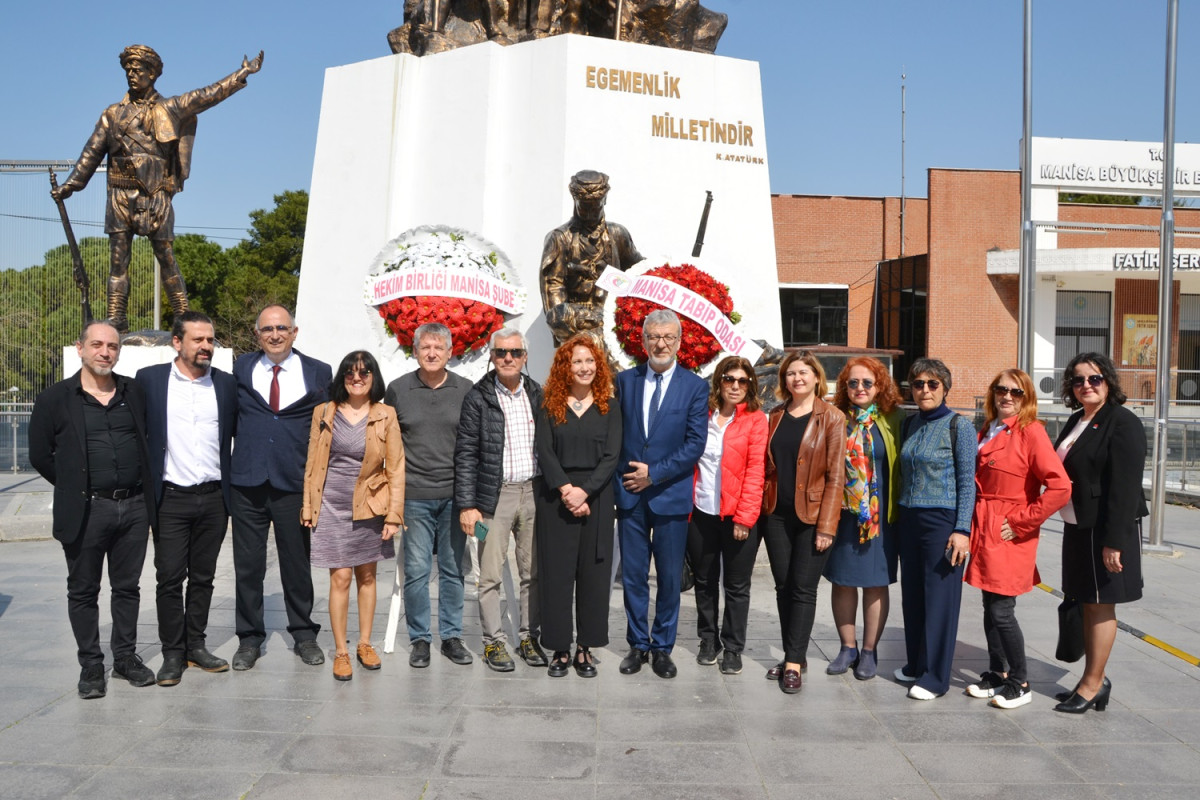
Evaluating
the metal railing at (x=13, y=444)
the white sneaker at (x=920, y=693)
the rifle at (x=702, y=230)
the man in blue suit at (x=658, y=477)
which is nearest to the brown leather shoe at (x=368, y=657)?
the man in blue suit at (x=658, y=477)

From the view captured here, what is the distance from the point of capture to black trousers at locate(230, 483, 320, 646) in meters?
5.11

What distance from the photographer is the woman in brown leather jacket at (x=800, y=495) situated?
15.9ft

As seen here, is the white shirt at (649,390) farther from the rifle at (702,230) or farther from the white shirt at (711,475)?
the rifle at (702,230)

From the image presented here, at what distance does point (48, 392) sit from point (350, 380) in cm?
130

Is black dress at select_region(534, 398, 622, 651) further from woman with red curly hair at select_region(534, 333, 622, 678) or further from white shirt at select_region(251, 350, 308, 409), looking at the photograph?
white shirt at select_region(251, 350, 308, 409)

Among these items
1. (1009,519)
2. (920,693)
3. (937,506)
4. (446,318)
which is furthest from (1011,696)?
(446,318)

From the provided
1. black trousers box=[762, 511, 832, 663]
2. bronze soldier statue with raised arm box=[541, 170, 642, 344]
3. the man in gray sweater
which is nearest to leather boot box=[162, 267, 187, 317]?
bronze soldier statue with raised arm box=[541, 170, 642, 344]

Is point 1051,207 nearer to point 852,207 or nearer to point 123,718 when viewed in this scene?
point 852,207

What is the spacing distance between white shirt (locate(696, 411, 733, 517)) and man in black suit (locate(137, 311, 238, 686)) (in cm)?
224

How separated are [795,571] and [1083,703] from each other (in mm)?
1329

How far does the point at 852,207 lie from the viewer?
3347 cm

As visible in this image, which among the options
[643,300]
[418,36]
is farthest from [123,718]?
[418,36]

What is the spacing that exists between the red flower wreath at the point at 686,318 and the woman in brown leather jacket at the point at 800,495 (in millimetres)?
2384

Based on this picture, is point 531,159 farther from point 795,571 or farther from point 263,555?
point 795,571
